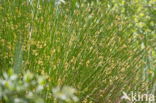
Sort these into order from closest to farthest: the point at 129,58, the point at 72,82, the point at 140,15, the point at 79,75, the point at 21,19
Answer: the point at 72,82
the point at 79,75
the point at 21,19
the point at 129,58
the point at 140,15

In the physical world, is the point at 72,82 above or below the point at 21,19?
below

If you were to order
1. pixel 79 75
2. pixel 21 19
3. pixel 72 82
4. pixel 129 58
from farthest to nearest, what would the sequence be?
pixel 129 58
pixel 21 19
pixel 79 75
pixel 72 82

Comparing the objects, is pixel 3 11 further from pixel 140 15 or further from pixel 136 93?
pixel 140 15

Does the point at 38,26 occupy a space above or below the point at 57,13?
below

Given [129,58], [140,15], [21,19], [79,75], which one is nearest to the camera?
[79,75]

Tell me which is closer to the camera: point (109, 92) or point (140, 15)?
point (109, 92)

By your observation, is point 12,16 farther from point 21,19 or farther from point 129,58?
point 129,58

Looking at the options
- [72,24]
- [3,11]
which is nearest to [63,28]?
[72,24]

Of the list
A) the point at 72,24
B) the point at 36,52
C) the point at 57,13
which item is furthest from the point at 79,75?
the point at 57,13

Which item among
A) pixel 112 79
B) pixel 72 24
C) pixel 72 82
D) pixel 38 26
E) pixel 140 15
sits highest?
pixel 140 15
